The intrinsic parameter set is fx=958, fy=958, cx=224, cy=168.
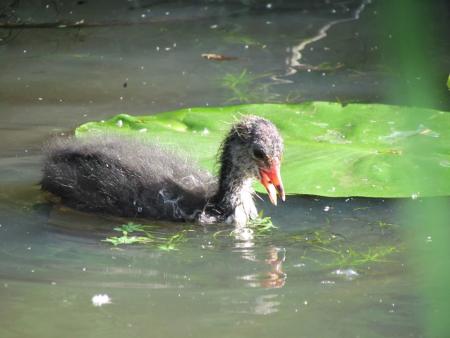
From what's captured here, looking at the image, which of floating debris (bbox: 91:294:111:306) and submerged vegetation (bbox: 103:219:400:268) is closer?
floating debris (bbox: 91:294:111:306)

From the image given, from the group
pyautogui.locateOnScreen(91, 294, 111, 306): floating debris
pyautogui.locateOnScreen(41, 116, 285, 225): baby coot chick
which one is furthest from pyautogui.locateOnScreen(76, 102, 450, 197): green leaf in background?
pyautogui.locateOnScreen(91, 294, 111, 306): floating debris

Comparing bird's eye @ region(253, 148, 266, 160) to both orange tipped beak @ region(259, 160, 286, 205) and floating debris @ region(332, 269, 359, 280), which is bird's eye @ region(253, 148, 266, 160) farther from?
floating debris @ region(332, 269, 359, 280)

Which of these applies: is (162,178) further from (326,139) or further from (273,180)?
(326,139)

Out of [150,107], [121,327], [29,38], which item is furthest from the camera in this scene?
[29,38]

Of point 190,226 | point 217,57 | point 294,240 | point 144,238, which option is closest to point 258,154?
point 190,226

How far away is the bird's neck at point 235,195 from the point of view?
5.01m

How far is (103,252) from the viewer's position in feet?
14.2

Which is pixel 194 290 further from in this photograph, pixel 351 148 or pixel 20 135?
pixel 20 135

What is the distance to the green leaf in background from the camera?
4820 millimetres

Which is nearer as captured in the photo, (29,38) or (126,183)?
(126,183)

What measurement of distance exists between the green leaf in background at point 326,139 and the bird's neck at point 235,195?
8.7 inches

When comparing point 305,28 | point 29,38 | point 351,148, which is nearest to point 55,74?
point 29,38

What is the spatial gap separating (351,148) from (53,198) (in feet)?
5.38

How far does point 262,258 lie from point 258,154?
832 mm
